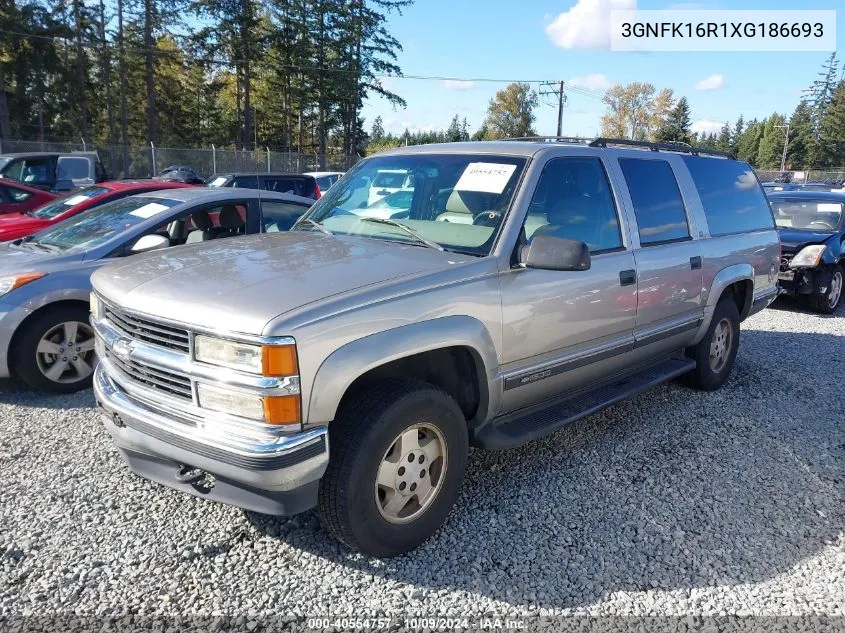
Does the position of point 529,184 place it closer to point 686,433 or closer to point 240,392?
point 240,392

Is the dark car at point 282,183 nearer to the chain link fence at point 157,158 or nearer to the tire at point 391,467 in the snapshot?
the tire at point 391,467

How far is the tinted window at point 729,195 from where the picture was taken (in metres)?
5.08

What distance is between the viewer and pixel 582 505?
356cm

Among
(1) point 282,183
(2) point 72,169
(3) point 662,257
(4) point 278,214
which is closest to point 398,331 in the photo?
(3) point 662,257

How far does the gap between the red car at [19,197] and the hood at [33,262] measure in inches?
208

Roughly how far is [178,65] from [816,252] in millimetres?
39161

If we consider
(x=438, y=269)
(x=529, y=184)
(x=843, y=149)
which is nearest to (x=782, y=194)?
(x=529, y=184)

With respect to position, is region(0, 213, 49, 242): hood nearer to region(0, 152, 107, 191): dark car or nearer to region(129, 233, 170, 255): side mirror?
region(129, 233, 170, 255): side mirror

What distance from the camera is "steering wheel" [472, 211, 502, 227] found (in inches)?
134

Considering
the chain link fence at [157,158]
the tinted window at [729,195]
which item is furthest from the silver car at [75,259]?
the chain link fence at [157,158]

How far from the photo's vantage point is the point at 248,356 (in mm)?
2480

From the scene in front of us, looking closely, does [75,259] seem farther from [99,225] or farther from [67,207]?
[67,207]

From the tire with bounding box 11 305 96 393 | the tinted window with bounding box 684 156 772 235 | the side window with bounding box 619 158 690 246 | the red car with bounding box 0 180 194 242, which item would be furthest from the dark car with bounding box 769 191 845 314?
the tire with bounding box 11 305 96 393

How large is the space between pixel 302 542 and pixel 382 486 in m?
0.57
